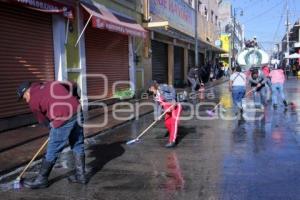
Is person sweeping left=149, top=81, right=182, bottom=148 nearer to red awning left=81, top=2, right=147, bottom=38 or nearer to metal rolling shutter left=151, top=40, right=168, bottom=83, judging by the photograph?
red awning left=81, top=2, right=147, bottom=38

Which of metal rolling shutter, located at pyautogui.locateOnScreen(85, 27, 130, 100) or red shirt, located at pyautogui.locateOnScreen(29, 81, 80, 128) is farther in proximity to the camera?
metal rolling shutter, located at pyautogui.locateOnScreen(85, 27, 130, 100)

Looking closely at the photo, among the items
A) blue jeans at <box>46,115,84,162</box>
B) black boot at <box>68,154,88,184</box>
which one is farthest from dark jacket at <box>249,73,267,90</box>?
blue jeans at <box>46,115,84,162</box>

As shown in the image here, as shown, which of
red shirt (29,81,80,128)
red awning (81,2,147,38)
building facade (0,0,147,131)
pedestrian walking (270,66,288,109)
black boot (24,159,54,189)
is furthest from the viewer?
pedestrian walking (270,66,288,109)

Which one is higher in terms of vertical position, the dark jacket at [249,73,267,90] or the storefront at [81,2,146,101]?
the storefront at [81,2,146,101]

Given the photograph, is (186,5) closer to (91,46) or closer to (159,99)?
(91,46)

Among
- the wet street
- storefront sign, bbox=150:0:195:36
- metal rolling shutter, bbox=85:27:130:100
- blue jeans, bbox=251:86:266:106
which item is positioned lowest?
the wet street

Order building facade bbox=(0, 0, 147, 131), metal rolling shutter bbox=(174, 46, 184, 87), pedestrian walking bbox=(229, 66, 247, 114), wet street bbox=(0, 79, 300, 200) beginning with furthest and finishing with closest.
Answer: metal rolling shutter bbox=(174, 46, 184, 87) → pedestrian walking bbox=(229, 66, 247, 114) → building facade bbox=(0, 0, 147, 131) → wet street bbox=(0, 79, 300, 200)

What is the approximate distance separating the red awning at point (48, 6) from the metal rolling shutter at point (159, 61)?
468 inches

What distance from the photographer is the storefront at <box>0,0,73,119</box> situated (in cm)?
1158

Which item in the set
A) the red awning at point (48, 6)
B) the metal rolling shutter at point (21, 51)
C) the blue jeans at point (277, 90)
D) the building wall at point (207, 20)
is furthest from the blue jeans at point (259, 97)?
the building wall at point (207, 20)

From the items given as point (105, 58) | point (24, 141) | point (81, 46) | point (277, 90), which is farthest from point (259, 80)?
point (24, 141)

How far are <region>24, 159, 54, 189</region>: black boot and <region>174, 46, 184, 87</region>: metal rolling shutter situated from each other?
24595 mm

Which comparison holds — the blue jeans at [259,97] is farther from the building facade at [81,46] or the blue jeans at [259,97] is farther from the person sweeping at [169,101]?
the person sweeping at [169,101]

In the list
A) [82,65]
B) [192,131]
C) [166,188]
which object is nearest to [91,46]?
[82,65]
